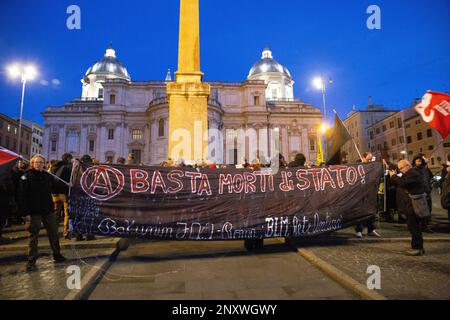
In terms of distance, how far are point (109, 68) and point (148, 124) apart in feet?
78.7

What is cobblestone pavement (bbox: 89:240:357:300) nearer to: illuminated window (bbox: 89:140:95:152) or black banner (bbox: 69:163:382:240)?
black banner (bbox: 69:163:382:240)

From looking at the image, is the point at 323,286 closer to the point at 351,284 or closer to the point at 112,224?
the point at 351,284

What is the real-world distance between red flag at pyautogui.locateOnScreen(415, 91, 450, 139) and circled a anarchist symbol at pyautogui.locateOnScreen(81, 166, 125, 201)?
7.14 m

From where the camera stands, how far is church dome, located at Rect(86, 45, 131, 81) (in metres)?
66.1

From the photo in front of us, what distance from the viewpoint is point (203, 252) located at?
19.7 feet

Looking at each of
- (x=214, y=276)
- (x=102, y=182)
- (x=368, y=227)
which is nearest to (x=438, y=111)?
(x=368, y=227)

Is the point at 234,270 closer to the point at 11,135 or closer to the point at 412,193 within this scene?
the point at 412,193

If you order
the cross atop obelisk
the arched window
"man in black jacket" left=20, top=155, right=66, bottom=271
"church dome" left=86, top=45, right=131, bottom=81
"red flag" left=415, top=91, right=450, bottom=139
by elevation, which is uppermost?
"church dome" left=86, top=45, right=131, bottom=81

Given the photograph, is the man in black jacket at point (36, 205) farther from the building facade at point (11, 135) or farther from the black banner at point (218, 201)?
the building facade at point (11, 135)

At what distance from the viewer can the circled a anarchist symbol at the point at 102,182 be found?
539 centimetres

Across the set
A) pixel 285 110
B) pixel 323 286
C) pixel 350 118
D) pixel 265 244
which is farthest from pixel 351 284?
pixel 350 118

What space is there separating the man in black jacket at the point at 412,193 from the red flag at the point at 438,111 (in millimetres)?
1881

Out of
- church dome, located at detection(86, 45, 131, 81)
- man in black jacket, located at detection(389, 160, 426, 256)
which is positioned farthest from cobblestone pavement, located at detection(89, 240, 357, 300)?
church dome, located at detection(86, 45, 131, 81)
